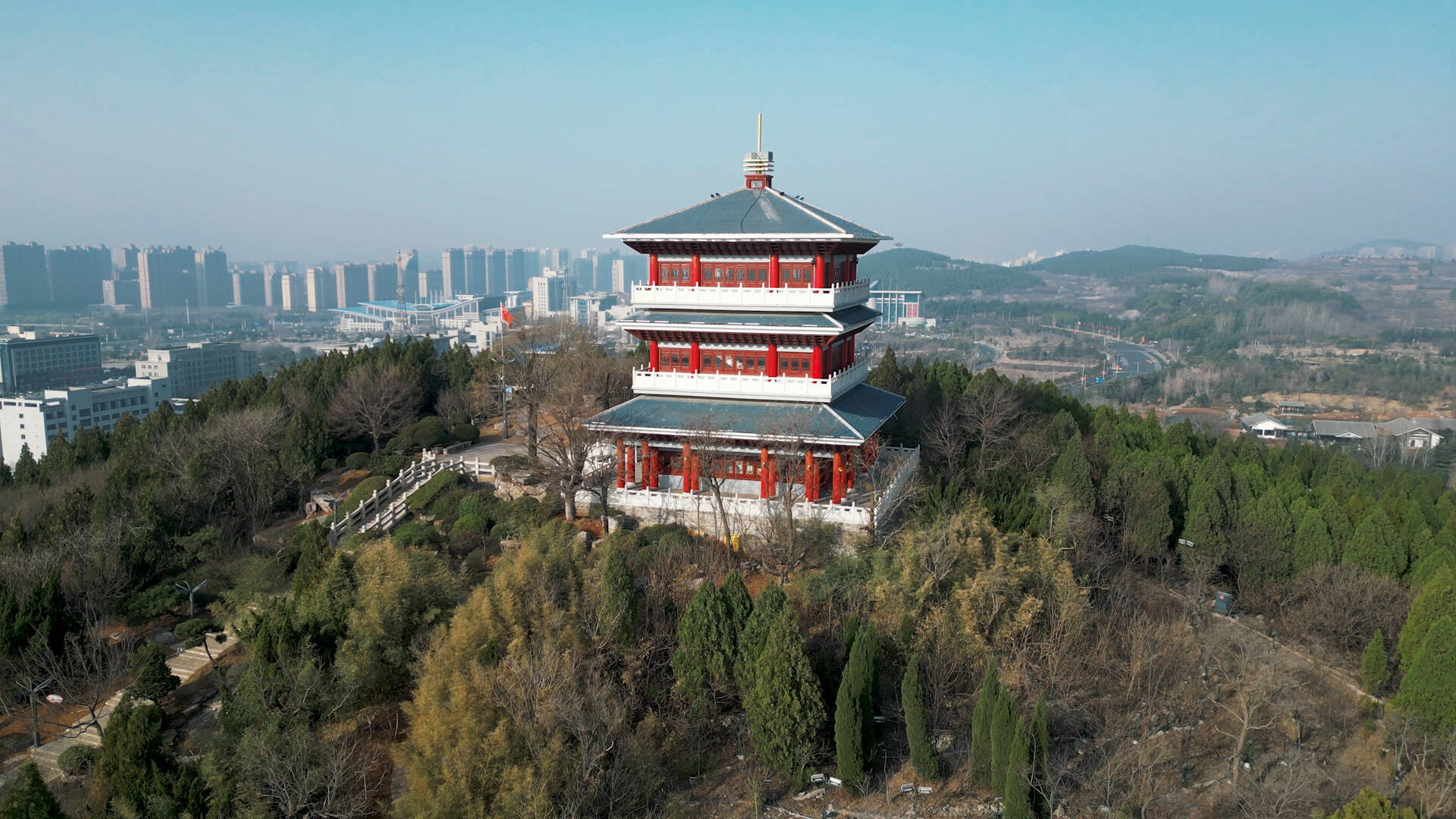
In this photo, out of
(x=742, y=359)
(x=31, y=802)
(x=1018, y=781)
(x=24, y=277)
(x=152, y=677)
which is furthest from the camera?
(x=24, y=277)

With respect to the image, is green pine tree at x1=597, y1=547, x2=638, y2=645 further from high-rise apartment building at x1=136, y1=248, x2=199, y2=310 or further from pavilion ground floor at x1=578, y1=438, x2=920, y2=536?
high-rise apartment building at x1=136, y1=248, x2=199, y2=310

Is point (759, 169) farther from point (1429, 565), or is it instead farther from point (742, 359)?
point (1429, 565)

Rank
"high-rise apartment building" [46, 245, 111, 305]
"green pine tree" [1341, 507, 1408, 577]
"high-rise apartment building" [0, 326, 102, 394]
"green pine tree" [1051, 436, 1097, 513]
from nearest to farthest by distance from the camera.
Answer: "green pine tree" [1341, 507, 1408, 577] → "green pine tree" [1051, 436, 1097, 513] → "high-rise apartment building" [0, 326, 102, 394] → "high-rise apartment building" [46, 245, 111, 305]

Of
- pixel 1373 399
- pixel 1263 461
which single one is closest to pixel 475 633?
pixel 1263 461

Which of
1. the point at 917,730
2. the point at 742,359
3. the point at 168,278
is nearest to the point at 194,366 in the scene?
the point at 742,359

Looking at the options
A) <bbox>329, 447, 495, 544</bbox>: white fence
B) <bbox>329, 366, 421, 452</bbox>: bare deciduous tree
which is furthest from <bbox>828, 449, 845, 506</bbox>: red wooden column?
<bbox>329, 366, 421, 452</bbox>: bare deciduous tree
